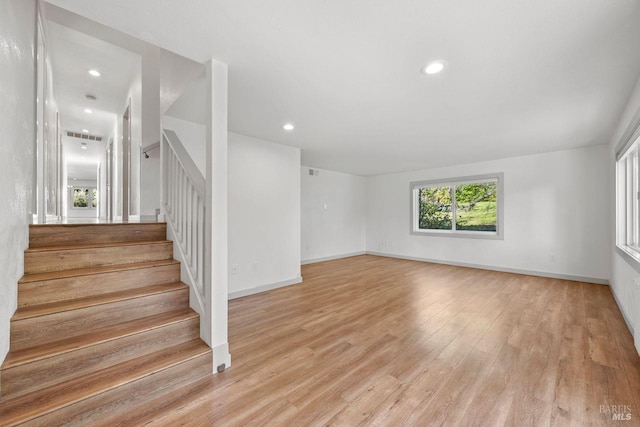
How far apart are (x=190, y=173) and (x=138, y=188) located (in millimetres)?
2526

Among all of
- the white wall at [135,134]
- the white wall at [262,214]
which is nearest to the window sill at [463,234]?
the white wall at [262,214]

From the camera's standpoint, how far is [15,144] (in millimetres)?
1563

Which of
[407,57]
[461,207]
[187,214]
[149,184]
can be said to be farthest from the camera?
[461,207]

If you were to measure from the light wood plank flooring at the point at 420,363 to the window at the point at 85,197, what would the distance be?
14.8m

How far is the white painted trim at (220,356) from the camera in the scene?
1.94 m

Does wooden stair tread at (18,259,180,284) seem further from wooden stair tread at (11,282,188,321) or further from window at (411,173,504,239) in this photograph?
window at (411,173,504,239)

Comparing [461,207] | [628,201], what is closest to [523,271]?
[461,207]

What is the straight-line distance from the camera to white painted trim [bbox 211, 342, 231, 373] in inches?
76.5

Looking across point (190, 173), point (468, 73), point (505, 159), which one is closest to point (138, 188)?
point (190, 173)

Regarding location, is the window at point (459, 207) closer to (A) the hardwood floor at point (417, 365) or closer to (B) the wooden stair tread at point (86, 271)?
(A) the hardwood floor at point (417, 365)

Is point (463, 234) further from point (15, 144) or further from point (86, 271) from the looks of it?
point (15, 144)

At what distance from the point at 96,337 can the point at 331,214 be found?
5.44 metres

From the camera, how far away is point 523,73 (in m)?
2.13

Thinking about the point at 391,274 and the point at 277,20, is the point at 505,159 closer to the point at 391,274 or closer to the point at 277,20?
the point at 391,274
